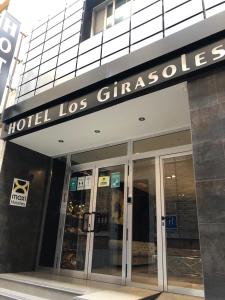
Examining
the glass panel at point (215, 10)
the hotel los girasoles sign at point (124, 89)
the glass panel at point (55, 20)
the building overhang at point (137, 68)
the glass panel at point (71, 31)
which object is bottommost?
the hotel los girasoles sign at point (124, 89)

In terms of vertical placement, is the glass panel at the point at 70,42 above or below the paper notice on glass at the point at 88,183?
above

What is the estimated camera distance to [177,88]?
129 inches

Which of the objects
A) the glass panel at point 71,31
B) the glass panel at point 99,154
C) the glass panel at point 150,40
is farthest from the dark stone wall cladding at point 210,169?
the glass panel at point 71,31

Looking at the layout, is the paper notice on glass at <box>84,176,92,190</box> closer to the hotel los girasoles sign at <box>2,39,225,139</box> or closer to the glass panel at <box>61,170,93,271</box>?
the glass panel at <box>61,170,93,271</box>

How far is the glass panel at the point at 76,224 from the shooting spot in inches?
192

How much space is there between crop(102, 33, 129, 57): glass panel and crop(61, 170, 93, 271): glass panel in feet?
7.89

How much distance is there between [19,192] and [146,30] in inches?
156

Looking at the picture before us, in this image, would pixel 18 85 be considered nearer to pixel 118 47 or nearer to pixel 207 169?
pixel 118 47

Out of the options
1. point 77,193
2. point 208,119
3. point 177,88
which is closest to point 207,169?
point 208,119

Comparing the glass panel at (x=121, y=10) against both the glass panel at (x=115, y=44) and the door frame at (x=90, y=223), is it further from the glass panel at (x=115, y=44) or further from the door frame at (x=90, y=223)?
the door frame at (x=90, y=223)

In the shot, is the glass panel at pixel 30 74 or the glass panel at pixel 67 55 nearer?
the glass panel at pixel 67 55

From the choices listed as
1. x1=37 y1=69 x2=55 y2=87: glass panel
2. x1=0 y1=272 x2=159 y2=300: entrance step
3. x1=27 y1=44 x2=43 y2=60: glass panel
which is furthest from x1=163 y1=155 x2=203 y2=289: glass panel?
x1=27 y1=44 x2=43 y2=60: glass panel

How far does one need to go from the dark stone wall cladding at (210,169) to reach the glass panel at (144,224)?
1724mm

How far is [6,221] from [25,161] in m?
1.30
